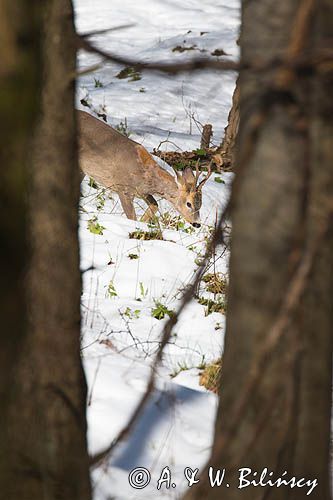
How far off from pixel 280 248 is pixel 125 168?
335 inches

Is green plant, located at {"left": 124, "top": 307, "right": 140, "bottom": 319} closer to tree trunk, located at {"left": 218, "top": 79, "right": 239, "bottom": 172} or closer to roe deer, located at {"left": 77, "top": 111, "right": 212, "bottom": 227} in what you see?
roe deer, located at {"left": 77, "top": 111, "right": 212, "bottom": 227}

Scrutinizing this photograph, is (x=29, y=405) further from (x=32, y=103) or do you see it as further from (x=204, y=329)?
→ (x=204, y=329)

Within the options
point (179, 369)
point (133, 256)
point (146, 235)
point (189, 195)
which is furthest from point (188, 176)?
point (179, 369)

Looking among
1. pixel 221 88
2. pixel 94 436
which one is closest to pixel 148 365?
pixel 94 436

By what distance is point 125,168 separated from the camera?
10.1 m

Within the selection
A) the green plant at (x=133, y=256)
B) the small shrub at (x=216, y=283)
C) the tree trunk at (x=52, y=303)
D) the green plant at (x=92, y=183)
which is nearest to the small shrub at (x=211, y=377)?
the small shrub at (x=216, y=283)

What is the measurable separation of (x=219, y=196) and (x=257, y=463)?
795 cm

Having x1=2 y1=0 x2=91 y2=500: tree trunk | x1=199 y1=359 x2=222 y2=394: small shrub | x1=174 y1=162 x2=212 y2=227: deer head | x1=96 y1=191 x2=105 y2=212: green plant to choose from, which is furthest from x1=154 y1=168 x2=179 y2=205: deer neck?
x1=2 y1=0 x2=91 y2=500: tree trunk

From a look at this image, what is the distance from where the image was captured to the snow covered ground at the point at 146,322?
298cm

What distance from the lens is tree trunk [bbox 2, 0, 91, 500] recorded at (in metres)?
1.97

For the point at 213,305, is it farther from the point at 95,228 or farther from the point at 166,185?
the point at 166,185

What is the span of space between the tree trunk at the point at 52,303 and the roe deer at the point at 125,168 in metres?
7.36

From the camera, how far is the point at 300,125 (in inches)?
62.6

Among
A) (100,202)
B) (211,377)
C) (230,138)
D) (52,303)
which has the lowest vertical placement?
(100,202)
